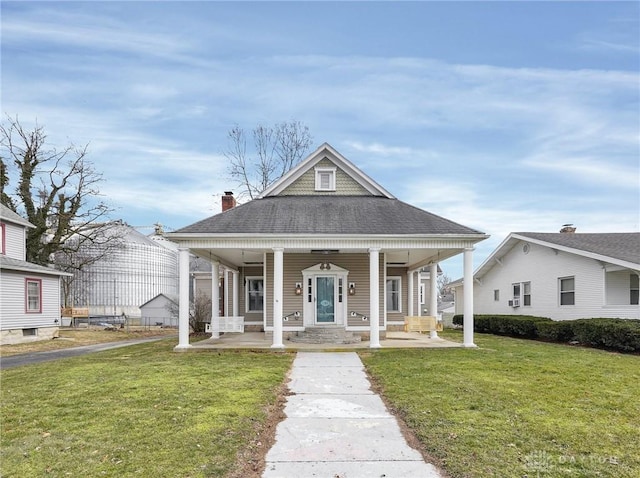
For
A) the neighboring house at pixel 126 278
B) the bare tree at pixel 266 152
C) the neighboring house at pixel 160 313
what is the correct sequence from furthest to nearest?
the neighboring house at pixel 126 278
the neighboring house at pixel 160 313
the bare tree at pixel 266 152

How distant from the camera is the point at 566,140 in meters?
18.7

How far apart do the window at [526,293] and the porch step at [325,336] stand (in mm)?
9806

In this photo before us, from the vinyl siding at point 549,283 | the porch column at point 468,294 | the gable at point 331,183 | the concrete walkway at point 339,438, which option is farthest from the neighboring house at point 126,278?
the concrete walkway at point 339,438

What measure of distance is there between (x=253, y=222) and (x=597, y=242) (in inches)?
551

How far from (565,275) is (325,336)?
10275 mm

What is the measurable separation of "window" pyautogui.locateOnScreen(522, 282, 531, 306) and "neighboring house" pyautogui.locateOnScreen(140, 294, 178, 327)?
26.8 meters

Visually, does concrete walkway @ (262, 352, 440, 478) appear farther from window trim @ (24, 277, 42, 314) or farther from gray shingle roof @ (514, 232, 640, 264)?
window trim @ (24, 277, 42, 314)

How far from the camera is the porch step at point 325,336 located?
15.4m

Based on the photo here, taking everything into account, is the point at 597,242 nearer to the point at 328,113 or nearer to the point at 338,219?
the point at 338,219

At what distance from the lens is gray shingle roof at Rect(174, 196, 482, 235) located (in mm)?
13930

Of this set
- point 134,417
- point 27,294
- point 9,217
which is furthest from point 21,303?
point 134,417

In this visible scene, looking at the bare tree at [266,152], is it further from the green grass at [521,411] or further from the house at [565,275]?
the green grass at [521,411]

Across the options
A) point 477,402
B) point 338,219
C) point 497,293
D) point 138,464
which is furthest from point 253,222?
point 497,293

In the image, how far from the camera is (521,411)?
253 inches
